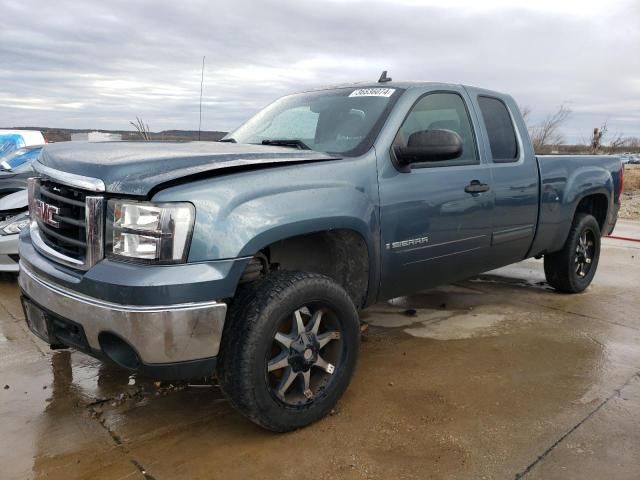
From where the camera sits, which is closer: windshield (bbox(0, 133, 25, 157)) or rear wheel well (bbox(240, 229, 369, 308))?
rear wheel well (bbox(240, 229, 369, 308))

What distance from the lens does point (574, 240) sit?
5.29 m

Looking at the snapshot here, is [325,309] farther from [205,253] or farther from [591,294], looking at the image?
[591,294]

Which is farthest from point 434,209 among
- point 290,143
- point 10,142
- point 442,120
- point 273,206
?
point 10,142

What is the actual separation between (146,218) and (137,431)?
1.19 metres

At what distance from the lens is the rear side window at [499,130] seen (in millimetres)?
4270

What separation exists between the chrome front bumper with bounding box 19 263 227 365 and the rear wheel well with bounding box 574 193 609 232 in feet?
14.3

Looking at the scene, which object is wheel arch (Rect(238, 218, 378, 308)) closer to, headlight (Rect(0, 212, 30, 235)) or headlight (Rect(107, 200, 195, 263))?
headlight (Rect(107, 200, 195, 263))

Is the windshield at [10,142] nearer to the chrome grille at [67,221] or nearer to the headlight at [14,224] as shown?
the headlight at [14,224]

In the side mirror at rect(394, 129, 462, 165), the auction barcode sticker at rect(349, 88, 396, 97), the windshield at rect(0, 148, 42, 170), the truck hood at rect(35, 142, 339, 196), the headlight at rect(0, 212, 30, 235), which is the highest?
the auction barcode sticker at rect(349, 88, 396, 97)

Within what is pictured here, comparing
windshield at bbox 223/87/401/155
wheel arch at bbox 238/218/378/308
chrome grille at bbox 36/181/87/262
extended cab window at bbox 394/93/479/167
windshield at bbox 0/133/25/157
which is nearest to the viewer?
chrome grille at bbox 36/181/87/262

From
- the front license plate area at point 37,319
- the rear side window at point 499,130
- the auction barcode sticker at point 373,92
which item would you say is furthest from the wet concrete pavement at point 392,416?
the auction barcode sticker at point 373,92

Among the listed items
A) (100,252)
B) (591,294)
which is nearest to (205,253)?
(100,252)

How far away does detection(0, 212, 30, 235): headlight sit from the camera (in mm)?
5699

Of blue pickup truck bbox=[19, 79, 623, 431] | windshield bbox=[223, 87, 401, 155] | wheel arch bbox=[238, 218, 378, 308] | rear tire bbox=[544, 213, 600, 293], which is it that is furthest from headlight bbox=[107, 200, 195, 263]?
rear tire bbox=[544, 213, 600, 293]
